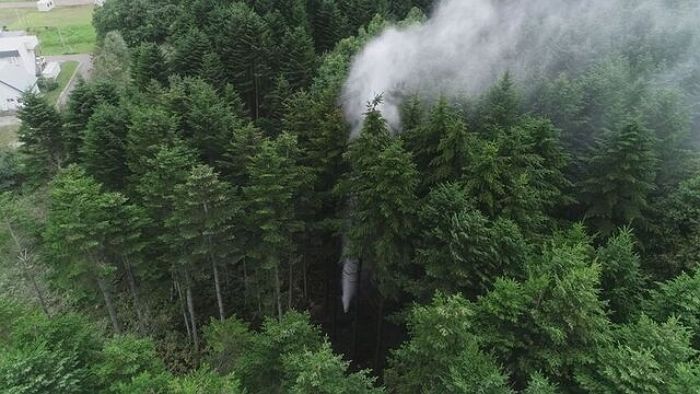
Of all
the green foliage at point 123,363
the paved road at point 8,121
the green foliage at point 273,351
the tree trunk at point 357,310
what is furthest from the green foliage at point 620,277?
the paved road at point 8,121

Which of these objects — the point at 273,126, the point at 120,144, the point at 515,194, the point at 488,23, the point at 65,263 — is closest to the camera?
the point at 515,194

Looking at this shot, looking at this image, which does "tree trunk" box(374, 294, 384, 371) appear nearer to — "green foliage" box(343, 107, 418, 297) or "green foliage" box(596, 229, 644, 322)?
"green foliage" box(343, 107, 418, 297)

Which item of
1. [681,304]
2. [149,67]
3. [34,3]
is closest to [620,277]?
[681,304]

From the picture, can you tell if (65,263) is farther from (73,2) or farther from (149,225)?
(73,2)

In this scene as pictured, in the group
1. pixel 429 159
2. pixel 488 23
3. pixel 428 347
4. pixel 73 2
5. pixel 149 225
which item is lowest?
pixel 428 347

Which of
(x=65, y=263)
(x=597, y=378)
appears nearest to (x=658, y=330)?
(x=597, y=378)

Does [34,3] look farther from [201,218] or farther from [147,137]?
[201,218]

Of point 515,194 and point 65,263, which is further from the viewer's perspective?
point 65,263
